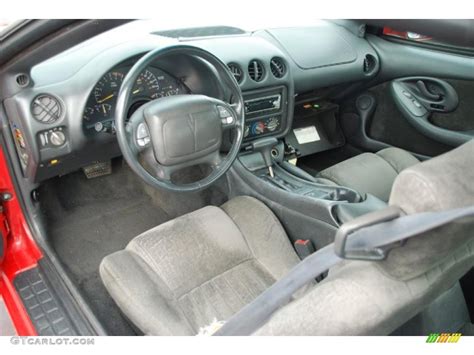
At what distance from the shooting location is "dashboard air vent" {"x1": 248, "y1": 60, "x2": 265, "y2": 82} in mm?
1805

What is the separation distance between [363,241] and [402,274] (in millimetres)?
105

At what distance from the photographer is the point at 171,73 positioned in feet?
5.27

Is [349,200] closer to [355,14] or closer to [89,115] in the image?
[355,14]

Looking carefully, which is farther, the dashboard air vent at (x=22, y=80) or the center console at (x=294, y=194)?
the center console at (x=294, y=194)

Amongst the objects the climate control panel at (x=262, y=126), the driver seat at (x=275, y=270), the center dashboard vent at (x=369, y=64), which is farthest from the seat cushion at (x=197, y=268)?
the center dashboard vent at (x=369, y=64)

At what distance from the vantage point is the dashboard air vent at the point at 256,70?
71.1 inches

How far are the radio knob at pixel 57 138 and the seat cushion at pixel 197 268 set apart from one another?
1.31ft

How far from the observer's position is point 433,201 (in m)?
0.63

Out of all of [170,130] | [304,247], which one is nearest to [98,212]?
[170,130]

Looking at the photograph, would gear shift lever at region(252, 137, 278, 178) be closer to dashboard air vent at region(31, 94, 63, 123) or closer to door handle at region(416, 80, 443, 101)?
dashboard air vent at region(31, 94, 63, 123)

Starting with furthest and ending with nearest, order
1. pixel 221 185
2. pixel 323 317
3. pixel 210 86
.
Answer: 1. pixel 221 185
2. pixel 210 86
3. pixel 323 317

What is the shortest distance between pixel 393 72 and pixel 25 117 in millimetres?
1820

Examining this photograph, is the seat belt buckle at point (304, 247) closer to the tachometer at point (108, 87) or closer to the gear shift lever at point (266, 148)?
the gear shift lever at point (266, 148)

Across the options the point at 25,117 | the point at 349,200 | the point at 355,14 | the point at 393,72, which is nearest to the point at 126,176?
the point at 25,117
